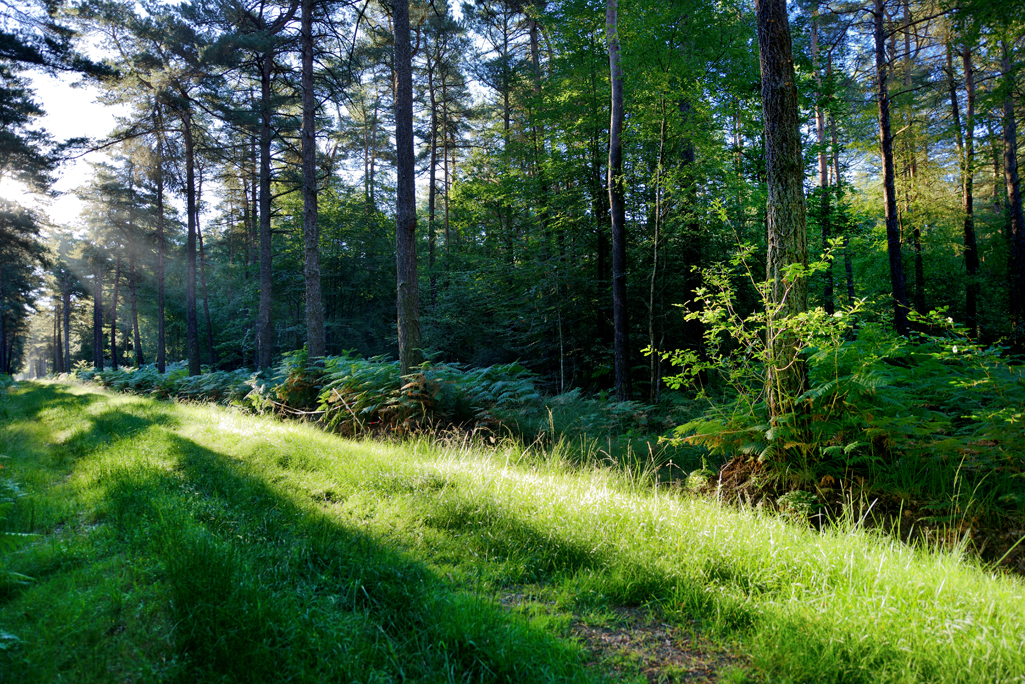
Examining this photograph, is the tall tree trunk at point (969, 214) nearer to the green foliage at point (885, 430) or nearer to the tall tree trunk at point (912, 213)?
the tall tree trunk at point (912, 213)

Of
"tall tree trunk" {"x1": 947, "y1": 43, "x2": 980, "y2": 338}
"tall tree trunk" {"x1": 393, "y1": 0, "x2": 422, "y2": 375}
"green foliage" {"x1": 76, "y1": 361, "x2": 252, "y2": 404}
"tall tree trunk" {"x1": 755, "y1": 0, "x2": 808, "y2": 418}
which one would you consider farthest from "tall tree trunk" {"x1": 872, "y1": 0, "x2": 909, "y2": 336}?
"green foliage" {"x1": 76, "y1": 361, "x2": 252, "y2": 404}

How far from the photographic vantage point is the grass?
1910 mm

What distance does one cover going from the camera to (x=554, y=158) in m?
13.8

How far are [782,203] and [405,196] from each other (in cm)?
568

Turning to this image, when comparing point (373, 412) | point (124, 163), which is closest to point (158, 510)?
point (373, 412)

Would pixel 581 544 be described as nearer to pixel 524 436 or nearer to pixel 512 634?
pixel 512 634

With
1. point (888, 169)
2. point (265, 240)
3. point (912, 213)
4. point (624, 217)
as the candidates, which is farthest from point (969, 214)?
point (265, 240)

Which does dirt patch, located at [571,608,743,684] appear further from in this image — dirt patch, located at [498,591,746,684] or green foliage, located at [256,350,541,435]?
green foliage, located at [256,350,541,435]

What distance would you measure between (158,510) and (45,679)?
173 cm

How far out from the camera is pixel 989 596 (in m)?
2.30

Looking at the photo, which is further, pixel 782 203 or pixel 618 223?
pixel 618 223

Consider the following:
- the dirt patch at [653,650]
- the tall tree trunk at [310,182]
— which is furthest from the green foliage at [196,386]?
the dirt patch at [653,650]

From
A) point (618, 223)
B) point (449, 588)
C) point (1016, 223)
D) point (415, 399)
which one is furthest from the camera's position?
point (1016, 223)

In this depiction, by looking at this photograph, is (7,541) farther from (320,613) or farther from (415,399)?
(415,399)
